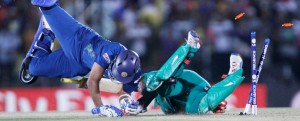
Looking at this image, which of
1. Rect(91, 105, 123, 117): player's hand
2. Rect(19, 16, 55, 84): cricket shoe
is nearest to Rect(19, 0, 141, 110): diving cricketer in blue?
Rect(19, 16, 55, 84): cricket shoe

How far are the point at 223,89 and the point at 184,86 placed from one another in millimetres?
645

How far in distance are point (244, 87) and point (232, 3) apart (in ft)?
5.66

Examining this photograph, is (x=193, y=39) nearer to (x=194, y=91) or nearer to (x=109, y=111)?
(x=194, y=91)

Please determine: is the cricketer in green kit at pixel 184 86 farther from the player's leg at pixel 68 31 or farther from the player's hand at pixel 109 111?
the player's leg at pixel 68 31

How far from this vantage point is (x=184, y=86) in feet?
32.9

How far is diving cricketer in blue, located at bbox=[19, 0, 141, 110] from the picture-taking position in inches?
361

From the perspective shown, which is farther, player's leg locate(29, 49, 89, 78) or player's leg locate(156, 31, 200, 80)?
player's leg locate(29, 49, 89, 78)

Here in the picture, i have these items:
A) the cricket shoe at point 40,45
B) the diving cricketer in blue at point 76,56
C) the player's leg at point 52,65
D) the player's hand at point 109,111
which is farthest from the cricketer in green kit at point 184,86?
the cricket shoe at point 40,45

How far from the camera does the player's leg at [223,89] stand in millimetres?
9609

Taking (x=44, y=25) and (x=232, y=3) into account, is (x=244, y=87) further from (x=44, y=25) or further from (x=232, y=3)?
(x=44, y=25)

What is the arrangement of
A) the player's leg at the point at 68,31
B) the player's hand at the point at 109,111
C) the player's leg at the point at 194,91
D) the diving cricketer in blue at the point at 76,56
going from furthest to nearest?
the player's leg at the point at 194,91 → the player's leg at the point at 68,31 → the diving cricketer in blue at the point at 76,56 → the player's hand at the point at 109,111

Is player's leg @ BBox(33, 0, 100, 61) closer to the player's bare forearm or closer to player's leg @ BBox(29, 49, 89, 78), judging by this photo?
player's leg @ BBox(29, 49, 89, 78)

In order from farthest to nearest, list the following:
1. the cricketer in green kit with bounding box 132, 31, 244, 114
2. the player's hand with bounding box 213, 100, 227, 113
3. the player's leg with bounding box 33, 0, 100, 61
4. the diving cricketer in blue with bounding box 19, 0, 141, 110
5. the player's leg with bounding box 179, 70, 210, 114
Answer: the player's hand with bounding box 213, 100, 227, 113 → the player's leg with bounding box 179, 70, 210, 114 → the player's leg with bounding box 33, 0, 100, 61 → the cricketer in green kit with bounding box 132, 31, 244, 114 → the diving cricketer in blue with bounding box 19, 0, 141, 110

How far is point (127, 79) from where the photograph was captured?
916 centimetres
